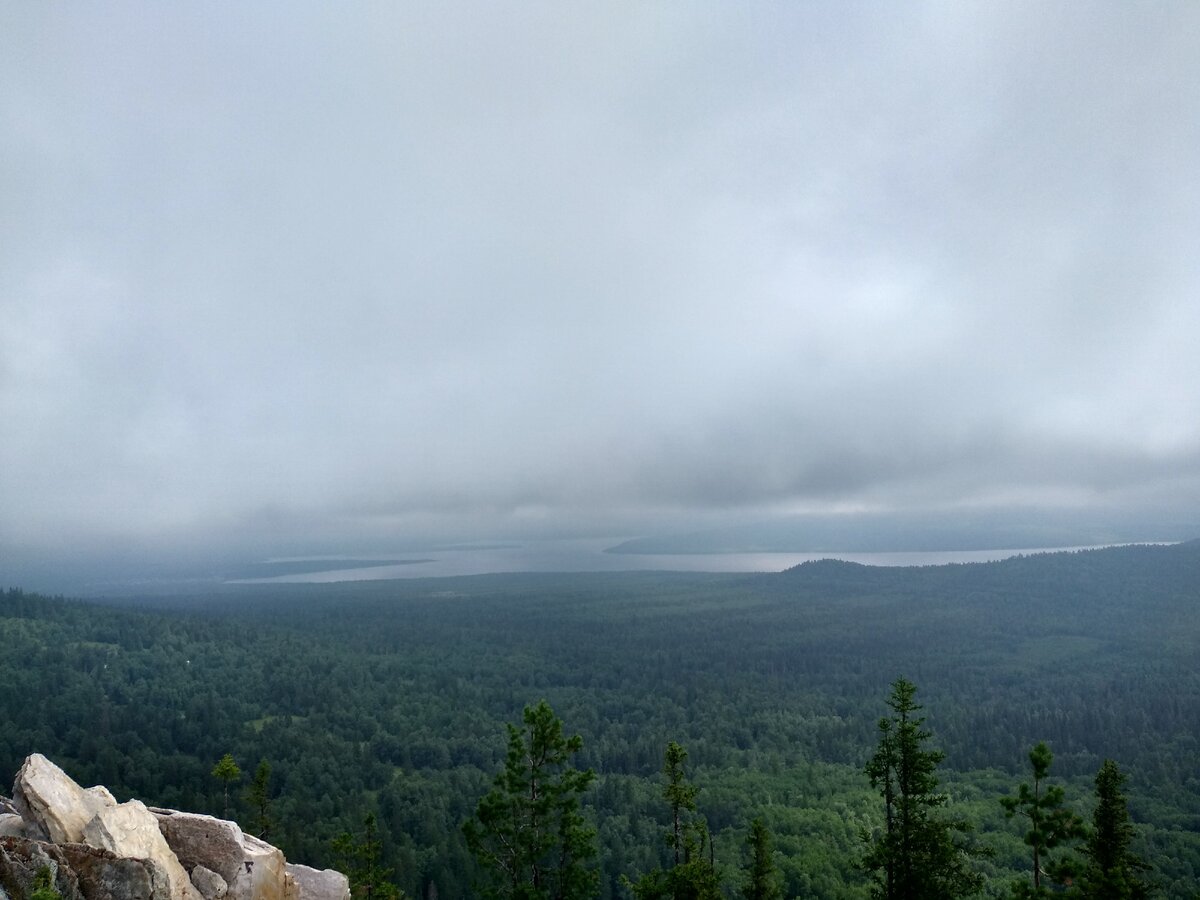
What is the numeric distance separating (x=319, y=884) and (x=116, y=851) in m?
7.67

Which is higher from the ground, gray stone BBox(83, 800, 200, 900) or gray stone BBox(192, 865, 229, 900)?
gray stone BBox(83, 800, 200, 900)

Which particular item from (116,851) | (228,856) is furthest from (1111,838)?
(116,851)

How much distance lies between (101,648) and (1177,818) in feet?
790

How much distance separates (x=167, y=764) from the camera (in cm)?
10062

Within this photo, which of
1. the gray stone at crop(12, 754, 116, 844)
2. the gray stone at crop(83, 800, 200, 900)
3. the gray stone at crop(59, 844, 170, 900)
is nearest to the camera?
the gray stone at crop(59, 844, 170, 900)

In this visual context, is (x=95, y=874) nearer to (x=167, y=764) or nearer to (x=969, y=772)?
(x=167, y=764)

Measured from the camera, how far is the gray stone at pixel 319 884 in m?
19.9

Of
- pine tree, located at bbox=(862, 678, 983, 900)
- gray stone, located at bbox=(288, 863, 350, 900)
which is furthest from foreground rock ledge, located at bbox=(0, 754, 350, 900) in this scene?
pine tree, located at bbox=(862, 678, 983, 900)

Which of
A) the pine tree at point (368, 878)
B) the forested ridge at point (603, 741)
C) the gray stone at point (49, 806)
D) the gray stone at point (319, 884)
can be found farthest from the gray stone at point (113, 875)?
the forested ridge at point (603, 741)

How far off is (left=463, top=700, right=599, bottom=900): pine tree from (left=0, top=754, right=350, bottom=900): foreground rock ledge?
907cm

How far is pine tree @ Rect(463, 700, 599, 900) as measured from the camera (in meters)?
26.0

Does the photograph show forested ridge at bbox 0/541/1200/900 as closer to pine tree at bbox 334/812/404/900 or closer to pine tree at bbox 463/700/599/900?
pine tree at bbox 463/700/599/900

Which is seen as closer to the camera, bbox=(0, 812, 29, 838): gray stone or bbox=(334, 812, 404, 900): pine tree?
bbox=(0, 812, 29, 838): gray stone

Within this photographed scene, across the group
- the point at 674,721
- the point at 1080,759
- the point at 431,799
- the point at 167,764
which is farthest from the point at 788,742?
the point at 167,764
